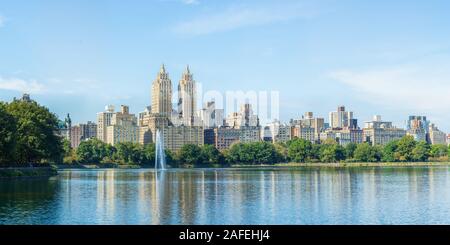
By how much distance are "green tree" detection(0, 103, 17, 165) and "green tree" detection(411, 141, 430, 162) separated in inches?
3953

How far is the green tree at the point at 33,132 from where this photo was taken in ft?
210

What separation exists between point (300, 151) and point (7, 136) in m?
97.2

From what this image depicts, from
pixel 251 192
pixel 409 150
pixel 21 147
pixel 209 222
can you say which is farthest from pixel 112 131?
pixel 209 222

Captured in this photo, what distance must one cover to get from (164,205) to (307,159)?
116m

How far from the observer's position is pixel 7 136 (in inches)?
2207

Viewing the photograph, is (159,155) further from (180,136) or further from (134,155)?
(180,136)

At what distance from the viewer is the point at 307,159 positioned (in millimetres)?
148250

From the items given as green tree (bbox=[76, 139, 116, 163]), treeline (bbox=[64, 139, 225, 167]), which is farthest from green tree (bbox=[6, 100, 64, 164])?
green tree (bbox=[76, 139, 116, 163])

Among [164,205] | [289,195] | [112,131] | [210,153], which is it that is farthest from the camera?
[112,131]

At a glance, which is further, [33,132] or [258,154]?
[258,154]

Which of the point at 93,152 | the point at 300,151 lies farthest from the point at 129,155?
the point at 300,151

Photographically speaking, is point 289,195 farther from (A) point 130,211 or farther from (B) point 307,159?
(B) point 307,159

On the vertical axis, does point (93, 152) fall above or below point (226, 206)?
above

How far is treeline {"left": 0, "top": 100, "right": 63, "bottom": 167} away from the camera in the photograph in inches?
2247
